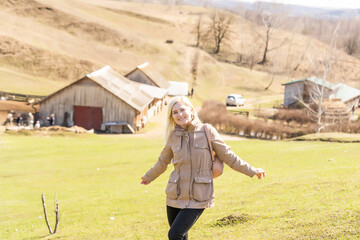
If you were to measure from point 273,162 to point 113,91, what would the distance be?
29355mm

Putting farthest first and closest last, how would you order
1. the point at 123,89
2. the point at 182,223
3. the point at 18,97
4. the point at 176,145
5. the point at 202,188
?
the point at 18,97, the point at 123,89, the point at 176,145, the point at 202,188, the point at 182,223

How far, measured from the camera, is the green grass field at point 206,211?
8672mm

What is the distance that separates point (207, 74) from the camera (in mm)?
101438

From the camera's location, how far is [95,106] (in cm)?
4516

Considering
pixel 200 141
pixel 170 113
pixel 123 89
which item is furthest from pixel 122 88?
pixel 200 141

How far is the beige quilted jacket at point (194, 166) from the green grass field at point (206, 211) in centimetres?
238

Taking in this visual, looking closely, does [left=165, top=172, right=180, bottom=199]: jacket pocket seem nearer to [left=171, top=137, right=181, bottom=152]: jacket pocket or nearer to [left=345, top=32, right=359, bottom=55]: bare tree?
[left=171, top=137, right=181, bottom=152]: jacket pocket

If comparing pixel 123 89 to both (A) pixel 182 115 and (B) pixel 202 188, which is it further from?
(B) pixel 202 188

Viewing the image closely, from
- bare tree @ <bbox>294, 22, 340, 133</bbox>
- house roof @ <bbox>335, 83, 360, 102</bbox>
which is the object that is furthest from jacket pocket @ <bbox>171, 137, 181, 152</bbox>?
house roof @ <bbox>335, 83, 360, 102</bbox>

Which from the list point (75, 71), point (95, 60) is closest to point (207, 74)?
point (95, 60)

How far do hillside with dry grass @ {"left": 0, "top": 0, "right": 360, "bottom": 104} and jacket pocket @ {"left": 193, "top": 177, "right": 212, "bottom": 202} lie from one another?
6320cm

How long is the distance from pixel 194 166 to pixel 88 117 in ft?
134

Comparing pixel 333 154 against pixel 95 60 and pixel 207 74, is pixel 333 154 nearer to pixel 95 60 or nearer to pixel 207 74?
pixel 95 60

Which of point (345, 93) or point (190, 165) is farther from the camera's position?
point (345, 93)
